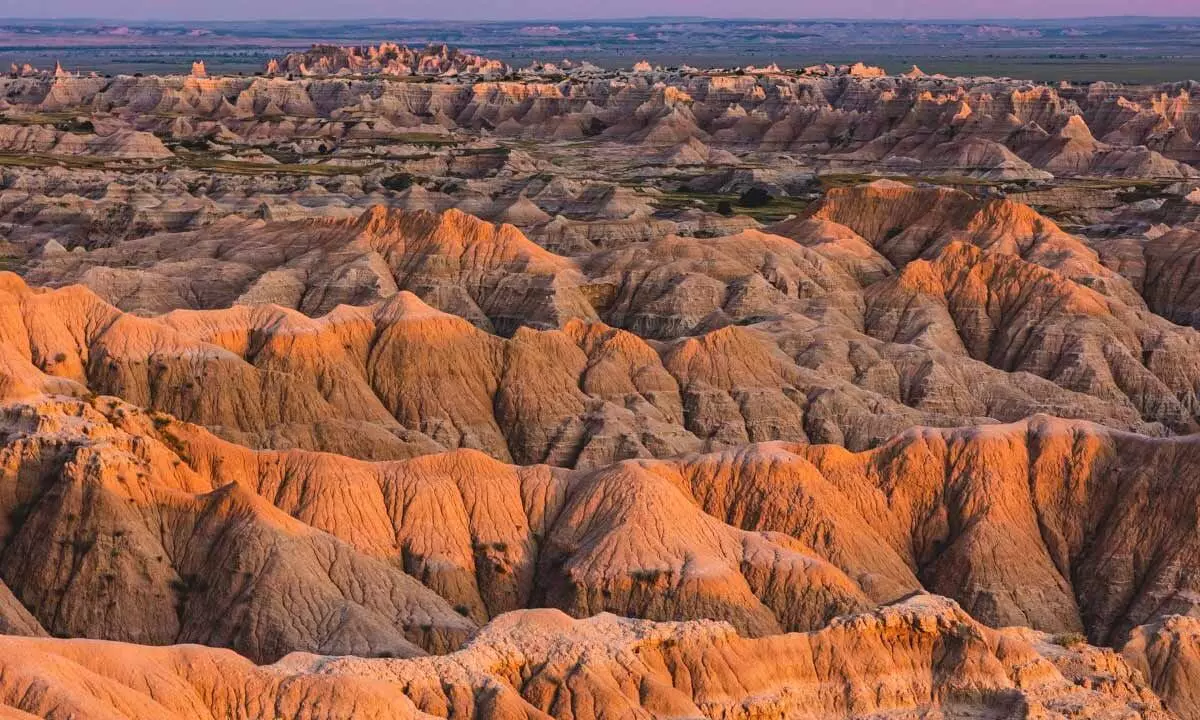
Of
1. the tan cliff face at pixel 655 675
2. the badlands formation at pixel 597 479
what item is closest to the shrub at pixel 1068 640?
the badlands formation at pixel 597 479

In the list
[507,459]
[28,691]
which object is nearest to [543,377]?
[507,459]

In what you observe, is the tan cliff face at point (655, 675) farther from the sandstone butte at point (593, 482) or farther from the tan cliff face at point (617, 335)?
the tan cliff face at point (617, 335)

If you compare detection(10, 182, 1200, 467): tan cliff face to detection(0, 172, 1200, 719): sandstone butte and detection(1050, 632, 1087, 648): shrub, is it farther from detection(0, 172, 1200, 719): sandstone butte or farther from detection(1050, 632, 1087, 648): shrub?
detection(1050, 632, 1087, 648): shrub

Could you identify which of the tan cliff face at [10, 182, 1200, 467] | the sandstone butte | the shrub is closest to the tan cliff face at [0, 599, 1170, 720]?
the sandstone butte

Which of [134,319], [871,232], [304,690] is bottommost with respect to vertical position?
[871,232]

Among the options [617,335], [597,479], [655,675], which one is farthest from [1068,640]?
[617,335]

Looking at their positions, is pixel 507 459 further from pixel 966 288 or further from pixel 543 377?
pixel 966 288

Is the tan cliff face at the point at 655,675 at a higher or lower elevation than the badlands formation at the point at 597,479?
higher
